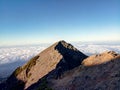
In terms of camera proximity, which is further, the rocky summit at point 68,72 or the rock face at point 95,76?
the rocky summit at point 68,72

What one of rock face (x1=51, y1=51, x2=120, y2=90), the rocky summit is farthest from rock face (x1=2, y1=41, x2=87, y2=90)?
rock face (x1=51, y1=51, x2=120, y2=90)

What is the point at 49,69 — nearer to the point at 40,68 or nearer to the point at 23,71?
the point at 40,68

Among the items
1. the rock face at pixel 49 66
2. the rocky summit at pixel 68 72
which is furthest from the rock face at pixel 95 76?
the rock face at pixel 49 66

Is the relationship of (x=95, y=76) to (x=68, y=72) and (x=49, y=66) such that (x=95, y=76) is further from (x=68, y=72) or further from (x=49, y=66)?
(x=49, y=66)

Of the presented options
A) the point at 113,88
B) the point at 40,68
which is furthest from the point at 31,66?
the point at 113,88

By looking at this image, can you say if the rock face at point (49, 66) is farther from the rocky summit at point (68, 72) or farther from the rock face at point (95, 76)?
the rock face at point (95, 76)
